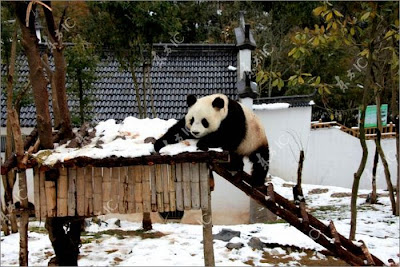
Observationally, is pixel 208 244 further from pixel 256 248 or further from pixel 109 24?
pixel 109 24

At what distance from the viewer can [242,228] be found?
8.60m

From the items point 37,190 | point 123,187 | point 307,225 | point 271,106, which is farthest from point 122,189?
point 271,106

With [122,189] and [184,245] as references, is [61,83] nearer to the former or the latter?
[122,189]

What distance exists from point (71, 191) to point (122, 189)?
23.0 inches

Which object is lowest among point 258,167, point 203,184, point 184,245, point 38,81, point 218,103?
point 184,245


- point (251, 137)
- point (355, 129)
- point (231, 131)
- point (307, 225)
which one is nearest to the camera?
point (231, 131)

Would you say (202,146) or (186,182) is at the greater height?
(202,146)

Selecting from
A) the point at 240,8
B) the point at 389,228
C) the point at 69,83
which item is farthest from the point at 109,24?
the point at 240,8

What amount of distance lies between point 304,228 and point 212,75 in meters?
8.03

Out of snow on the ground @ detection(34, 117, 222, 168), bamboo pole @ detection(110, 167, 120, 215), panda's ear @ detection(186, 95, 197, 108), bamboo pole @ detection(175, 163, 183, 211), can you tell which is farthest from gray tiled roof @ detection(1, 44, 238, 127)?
bamboo pole @ detection(175, 163, 183, 211)

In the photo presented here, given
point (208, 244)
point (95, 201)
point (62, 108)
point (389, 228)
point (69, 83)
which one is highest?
point (69, 83)

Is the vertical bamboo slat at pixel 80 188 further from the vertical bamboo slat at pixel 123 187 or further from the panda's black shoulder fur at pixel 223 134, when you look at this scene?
the panda's black shoulder fur at pixel 223 134

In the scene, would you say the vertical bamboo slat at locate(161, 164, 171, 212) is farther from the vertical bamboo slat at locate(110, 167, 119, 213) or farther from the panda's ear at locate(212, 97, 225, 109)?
the panda's ear at locate(212, 97, 225, 109)

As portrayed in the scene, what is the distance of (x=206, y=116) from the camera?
5176mm
